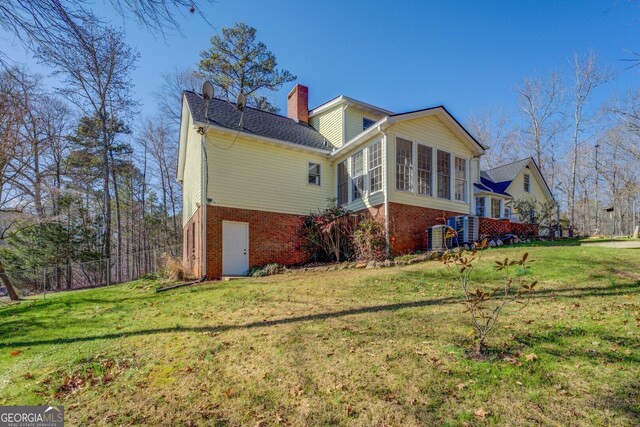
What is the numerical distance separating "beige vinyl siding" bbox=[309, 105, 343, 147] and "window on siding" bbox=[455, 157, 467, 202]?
16.7 feet

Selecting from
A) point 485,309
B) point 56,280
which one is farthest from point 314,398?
point 56,280

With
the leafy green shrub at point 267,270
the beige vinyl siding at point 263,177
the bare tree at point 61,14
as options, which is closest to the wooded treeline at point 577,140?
the beige vinyl siding at point 263,177

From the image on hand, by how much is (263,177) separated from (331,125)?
5.02 meters

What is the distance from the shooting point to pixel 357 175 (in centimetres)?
1257

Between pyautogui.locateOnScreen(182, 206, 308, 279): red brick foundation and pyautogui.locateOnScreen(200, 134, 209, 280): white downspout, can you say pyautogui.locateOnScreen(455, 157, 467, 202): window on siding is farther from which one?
pyautogui.locateOnScreen(200, 134, 209, 280): white downspout

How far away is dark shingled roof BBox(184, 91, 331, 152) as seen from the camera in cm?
1223

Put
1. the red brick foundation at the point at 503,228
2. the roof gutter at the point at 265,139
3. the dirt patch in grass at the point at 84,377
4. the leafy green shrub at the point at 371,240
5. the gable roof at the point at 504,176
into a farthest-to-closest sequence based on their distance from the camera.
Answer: the gable roof at the point at 504,176, the red brick foundation at the point at 503,228, the roof gutter at the point at 265,139, the leafy green shrub at the point at 371,240, the dirt patch in grass at the point at 84,377

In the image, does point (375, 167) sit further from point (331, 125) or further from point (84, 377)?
point (84, 377)

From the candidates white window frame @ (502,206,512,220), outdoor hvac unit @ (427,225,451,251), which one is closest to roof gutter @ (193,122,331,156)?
outdoor hvac unit @ (427,225,451,251)

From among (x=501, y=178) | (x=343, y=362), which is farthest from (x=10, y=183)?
(x=501, y=178)

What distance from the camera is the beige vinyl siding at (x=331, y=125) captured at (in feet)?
48.3

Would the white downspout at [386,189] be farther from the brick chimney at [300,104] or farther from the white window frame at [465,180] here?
the brick chimney at [300,104]

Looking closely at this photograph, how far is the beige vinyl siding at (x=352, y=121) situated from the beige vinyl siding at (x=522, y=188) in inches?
459

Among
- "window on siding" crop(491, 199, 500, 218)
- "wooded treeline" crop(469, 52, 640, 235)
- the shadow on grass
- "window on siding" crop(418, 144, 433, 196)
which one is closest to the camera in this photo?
the shadow on grass
